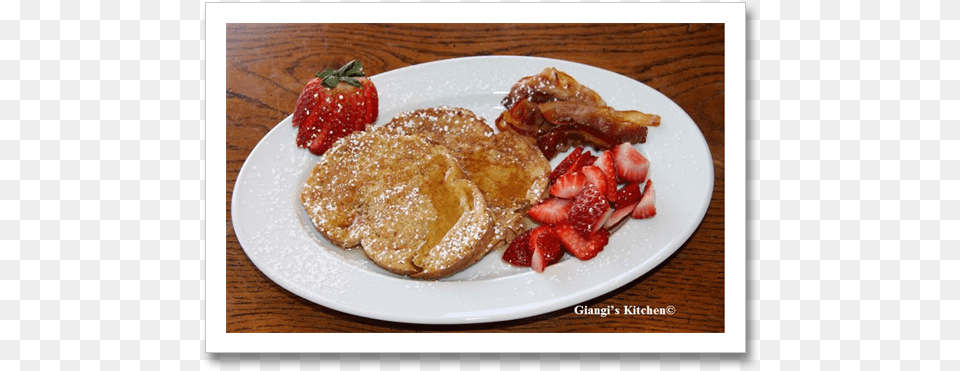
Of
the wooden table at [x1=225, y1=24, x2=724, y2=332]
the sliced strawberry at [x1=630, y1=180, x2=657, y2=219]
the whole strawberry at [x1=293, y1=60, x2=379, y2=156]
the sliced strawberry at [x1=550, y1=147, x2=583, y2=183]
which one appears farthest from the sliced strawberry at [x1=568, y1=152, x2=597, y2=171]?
the whole strawberry at [x1=293, y1=60, x2=379, y2=156]

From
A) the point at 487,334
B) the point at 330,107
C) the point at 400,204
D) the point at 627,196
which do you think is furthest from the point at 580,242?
the point at 330,107

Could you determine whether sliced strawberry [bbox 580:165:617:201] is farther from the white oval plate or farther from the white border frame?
the white border frame

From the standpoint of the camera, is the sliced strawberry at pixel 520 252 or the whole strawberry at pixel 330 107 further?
the whole strawberry at pixel 330 107

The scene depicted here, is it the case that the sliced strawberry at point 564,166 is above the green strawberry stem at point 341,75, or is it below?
below

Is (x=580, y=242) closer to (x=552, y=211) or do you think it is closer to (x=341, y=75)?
(x=552, y=211)

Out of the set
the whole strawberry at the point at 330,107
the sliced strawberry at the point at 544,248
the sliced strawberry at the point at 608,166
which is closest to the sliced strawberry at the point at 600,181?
the sliced strawberry at the point at 608,166

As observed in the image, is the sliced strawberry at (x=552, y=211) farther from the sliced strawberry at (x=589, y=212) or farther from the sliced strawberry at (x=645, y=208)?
the sliced strawberry at (x=645, y=208)
